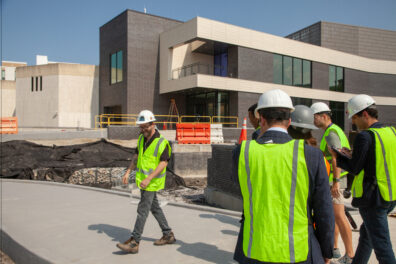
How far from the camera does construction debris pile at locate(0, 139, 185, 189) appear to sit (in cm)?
1121

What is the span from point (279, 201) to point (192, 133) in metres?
13.7

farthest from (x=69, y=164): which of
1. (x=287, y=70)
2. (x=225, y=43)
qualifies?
(x=287, y=70)

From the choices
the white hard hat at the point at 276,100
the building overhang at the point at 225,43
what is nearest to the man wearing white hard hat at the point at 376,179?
the white hard hat at the point at 276,100

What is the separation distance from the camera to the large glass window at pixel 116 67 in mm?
27031

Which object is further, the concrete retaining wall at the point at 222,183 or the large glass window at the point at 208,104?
the large glass window at the point at 208,104

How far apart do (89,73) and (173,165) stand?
2058 centimetres

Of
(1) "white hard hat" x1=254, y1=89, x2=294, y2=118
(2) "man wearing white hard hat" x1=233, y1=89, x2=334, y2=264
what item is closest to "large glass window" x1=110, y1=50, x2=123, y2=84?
(1) "white hard hat" x1=254, y1=89, x2=294, y2=118

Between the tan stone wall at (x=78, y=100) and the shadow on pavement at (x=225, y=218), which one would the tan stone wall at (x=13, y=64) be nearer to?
the tan stone wall at (x=78, y=100)

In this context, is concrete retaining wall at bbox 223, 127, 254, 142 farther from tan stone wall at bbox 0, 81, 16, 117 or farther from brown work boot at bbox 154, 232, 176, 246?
tan stone wall at bbox 0, 81, 16, 117

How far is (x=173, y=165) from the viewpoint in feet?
47.3

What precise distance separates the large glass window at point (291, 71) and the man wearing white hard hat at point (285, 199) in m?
26.0

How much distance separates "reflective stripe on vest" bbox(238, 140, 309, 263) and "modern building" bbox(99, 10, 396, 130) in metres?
20.7

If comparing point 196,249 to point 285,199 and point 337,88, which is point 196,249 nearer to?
point 285,199

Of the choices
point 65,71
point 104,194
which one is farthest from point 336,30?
point 104,194
